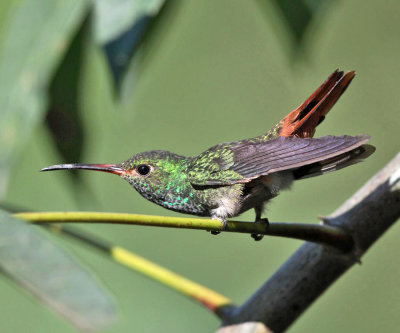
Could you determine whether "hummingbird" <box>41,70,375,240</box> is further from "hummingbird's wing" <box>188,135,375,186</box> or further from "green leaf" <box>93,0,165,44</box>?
"green leaf" <box>93,0,165,44</box>

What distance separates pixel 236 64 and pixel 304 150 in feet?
11.9

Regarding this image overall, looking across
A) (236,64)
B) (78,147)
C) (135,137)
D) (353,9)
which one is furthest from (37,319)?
(353,9)

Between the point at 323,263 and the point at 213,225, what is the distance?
42 cm

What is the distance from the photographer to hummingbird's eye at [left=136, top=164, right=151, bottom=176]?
2.31 metres

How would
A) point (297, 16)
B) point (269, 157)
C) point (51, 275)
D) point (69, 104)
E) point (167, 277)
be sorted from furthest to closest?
point (69, 104)
point (269, 157)
point (297, 16)
point (167, 277)
point (51, 275)

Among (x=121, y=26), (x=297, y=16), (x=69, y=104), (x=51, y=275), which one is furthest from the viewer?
(x=69, y=104)

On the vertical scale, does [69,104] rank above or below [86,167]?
above

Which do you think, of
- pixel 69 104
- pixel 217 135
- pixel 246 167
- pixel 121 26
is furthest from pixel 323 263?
pixel 217 135

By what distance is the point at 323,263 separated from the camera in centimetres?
162

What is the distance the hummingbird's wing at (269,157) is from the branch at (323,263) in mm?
164

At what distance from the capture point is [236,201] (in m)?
2.14

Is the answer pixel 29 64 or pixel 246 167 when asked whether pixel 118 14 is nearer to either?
pixel 29 64

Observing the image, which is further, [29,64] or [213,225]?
[29,64]

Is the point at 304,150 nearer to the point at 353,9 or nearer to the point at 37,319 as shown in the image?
the point at 37,319
